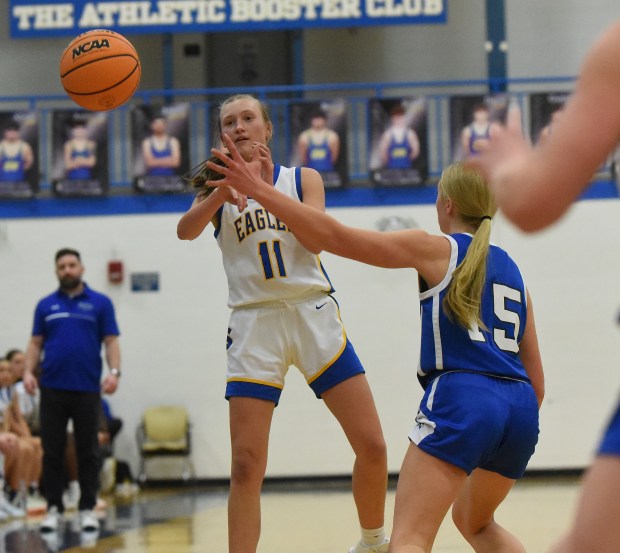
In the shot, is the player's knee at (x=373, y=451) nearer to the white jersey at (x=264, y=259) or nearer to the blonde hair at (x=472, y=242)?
the white jersey at (x=264, y=259)

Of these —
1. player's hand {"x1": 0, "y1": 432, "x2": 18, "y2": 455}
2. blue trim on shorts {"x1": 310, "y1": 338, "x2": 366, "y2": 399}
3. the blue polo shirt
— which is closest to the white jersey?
blue trim on shorts {"x1": 310, "y1": 338, "x2": 366, "y2": 399}

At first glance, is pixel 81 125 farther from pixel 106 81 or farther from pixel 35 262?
pixel 106 81

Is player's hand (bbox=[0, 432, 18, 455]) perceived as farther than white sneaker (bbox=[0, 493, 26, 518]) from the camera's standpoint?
Yes

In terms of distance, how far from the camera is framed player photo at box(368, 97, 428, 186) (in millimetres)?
11969

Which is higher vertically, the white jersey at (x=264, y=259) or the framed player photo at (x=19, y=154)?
the framed player photo at (x=19, y=154)

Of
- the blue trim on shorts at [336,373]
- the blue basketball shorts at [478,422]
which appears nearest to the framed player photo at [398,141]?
the blue trim on shorts at [336,373]

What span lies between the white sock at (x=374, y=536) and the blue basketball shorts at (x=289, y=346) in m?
0.67

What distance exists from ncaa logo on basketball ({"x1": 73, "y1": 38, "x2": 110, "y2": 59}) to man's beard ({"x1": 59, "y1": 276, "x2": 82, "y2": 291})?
2917 mm

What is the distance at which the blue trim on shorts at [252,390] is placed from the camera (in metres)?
4.68

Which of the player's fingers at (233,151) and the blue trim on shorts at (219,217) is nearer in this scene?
the player's fingers at (233,151)

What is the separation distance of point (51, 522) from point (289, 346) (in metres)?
3.83

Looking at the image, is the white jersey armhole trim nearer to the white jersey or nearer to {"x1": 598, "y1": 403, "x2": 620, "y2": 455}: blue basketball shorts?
the white jersey

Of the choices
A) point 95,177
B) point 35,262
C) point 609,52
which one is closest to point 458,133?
point 95,177

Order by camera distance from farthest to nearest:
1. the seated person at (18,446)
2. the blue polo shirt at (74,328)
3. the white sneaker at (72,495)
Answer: the white sneaker at (72,495) < the seated person at (18,446) < the blue polo shirt at (74,328)
